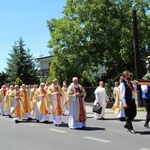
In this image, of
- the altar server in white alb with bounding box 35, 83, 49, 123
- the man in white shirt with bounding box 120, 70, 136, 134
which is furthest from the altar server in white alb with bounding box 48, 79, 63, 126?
the man in white shirt with bounding box 120, 70, 136, 134

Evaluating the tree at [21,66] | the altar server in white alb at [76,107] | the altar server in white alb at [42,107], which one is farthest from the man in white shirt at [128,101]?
the tree at [21,66]

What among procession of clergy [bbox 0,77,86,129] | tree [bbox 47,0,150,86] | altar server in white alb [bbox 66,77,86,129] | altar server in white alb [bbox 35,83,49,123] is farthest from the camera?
tree [bbox 47,0,150,86]

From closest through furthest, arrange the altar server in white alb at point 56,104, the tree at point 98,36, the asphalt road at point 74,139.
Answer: the asphalt road at point 74,139, the altar server in white alb at point 56,104, the tree at point 98,36

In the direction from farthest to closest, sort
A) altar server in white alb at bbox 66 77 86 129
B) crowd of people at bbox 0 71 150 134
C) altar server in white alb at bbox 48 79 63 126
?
1. altar server in white alb at bbox 48 79 63 126
2. altar server in white alb at bbox 66 77 86 129
3. crowd of people at bbox 0 71 150 134

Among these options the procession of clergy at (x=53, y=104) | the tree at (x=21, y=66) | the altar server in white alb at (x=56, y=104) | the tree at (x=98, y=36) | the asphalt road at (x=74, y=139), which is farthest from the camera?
the tree at (x=21, y=66)

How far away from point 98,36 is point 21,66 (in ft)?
62.7

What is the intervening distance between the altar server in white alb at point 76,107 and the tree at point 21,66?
31693 millimetres

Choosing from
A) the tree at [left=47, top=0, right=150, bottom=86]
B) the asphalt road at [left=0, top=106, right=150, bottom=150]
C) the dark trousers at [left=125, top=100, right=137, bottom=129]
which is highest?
the tree at [left=47, top=0, right=150, bottom=86]

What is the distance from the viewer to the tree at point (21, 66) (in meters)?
43.7

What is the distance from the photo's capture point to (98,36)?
26.7 meters

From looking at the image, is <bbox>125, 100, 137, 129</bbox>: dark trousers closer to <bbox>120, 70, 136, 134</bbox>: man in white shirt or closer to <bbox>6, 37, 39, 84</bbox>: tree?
<bbox>120, 70, 136, 134</bbox>: man in white shirt

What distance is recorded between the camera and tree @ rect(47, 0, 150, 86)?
26047mm

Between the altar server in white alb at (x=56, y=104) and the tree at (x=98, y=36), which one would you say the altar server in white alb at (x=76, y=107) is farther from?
the tree at (x=98, y=36)

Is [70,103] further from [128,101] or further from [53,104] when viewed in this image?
[128,101]
